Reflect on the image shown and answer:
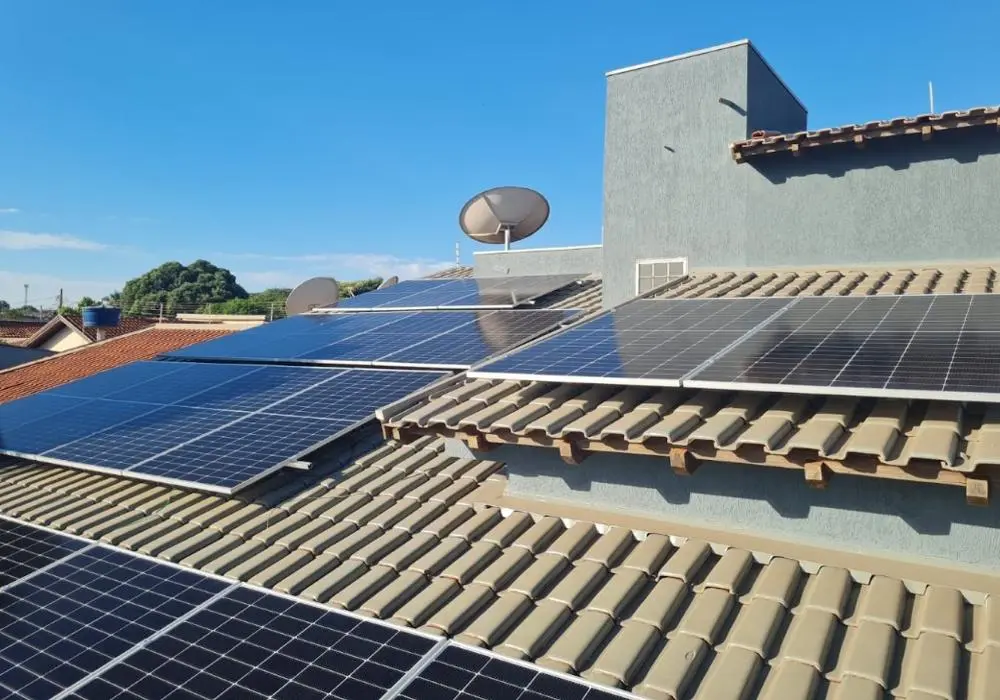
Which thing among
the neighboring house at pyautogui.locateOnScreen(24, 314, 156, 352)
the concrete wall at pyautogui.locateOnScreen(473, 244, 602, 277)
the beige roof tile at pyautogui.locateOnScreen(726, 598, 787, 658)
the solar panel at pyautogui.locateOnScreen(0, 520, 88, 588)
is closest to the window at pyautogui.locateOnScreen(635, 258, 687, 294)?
the concrete wall at pyautogui.locateOnScreen(473, 244, 602, 277)

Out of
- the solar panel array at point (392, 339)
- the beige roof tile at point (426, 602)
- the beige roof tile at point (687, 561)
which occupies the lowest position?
the beige roof tile at point (426, 602)

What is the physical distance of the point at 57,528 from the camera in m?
9.16

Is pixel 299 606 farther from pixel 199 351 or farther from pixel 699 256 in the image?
pixel 199 351

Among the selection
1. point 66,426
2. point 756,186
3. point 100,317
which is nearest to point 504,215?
point 756,186

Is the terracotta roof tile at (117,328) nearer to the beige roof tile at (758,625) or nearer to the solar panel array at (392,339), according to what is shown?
the solar panel array at (392,339)

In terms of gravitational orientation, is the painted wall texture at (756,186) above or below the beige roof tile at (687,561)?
above

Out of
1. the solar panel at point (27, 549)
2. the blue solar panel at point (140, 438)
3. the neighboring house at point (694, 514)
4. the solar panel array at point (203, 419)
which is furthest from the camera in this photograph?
the blue solar panel at point (140, 438)

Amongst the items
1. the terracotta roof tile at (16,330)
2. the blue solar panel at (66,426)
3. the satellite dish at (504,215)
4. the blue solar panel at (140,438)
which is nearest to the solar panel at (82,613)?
the blue solar panel at (140,438)

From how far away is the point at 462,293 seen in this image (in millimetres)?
19125

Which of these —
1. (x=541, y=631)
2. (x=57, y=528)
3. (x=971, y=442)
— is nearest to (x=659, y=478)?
(x=541, y=631)

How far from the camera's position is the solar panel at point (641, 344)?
7.34 m

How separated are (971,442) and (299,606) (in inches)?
233

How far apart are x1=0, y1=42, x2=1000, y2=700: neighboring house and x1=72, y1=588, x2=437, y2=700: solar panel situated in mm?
369

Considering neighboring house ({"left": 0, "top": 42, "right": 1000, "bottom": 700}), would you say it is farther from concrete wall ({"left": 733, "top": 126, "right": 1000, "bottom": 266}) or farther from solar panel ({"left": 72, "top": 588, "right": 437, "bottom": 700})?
solar panel ({"left": 72, "top": 588, "right": 437, "bottom": 700})
